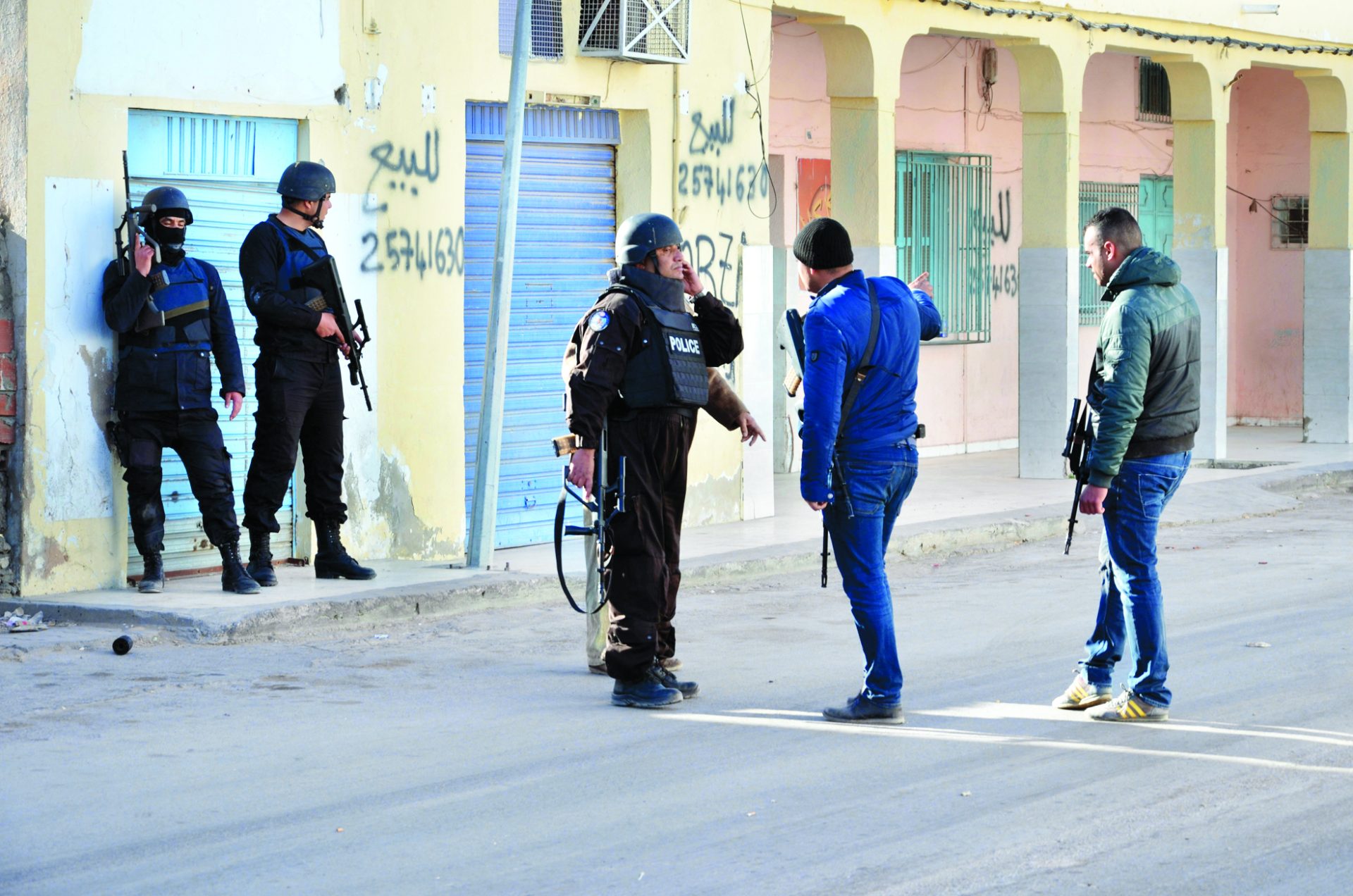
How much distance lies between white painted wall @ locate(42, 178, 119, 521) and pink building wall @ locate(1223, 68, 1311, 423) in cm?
1697

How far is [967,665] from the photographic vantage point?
8.71 metres

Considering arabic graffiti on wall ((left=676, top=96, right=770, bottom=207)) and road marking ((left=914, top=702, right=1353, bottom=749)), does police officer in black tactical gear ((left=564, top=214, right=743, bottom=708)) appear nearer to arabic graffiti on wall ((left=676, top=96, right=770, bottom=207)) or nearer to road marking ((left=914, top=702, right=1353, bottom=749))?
road marking ((left=914, top=702, right=1353, bottom=749))

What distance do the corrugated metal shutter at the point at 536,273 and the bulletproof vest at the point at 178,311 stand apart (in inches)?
96.5

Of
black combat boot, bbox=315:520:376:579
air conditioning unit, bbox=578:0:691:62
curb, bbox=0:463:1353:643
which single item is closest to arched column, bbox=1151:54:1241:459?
curb, bbox=0:463:1353:643

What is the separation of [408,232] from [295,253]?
1.40 m

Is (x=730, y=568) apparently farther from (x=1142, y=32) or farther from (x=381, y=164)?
(x=1142, y=32)

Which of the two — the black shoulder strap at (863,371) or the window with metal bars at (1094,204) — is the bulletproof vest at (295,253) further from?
the window with metal bars at (1094,204)

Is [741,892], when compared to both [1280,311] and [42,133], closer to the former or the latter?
[42,133]

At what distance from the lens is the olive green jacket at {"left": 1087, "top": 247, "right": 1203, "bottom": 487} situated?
725 centimetres

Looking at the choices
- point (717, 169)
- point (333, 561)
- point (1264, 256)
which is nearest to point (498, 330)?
point (333, 561)

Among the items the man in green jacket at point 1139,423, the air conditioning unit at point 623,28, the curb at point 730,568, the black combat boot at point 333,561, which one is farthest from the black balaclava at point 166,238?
the man in green jacket at point 1139,423

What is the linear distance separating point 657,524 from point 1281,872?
10.3 feet

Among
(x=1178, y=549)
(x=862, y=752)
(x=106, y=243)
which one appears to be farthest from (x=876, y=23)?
(x=862, y=752)

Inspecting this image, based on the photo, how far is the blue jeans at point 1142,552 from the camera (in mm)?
7328
